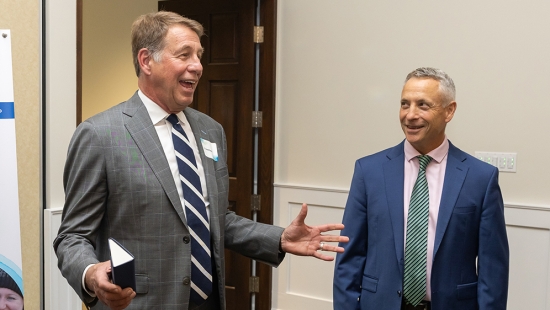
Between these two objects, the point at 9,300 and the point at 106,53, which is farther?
the point at 106,53

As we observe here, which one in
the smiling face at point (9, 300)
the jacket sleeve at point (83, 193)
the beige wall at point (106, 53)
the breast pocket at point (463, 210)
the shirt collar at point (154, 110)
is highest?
the beige wall at point (106, 53)

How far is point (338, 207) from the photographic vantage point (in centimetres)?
394

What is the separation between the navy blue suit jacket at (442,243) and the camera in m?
2.15

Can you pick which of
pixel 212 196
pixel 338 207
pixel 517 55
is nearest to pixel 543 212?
pixel 517 55

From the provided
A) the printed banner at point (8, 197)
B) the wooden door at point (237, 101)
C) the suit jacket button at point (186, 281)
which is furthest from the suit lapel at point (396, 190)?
the wooden door at point (237, 101)

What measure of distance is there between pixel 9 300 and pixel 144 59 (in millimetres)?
1255

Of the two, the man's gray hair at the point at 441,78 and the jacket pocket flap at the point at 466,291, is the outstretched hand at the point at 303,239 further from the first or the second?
the man's gray hair at the point at 441,78

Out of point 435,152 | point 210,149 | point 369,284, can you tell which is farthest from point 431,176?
→ point 210,149

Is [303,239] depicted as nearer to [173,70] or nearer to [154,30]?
[173,70]

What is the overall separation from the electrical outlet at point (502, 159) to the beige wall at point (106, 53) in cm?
329

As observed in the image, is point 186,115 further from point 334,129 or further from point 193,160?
point 334,129

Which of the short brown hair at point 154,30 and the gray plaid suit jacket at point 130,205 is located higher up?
the short brown hair at point 154,30

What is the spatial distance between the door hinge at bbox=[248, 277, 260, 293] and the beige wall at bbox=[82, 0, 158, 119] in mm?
2046

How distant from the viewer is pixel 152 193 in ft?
5.48
